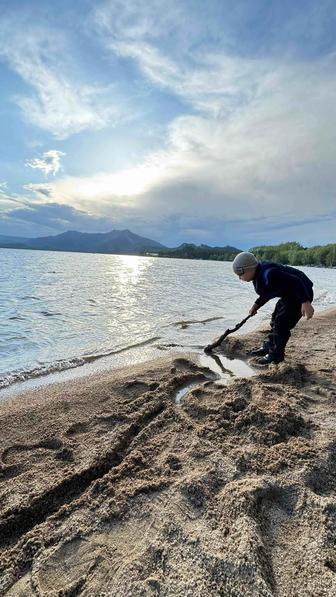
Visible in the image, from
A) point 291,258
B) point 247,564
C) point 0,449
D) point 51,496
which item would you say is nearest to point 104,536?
point 51,496

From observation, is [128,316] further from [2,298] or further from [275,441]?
[275,441]

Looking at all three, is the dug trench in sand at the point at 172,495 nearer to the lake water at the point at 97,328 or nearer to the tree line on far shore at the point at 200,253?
the lake water at the point at 97,328

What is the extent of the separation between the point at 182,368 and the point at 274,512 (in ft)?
13.5

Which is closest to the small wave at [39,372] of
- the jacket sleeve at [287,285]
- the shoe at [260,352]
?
the shoe at [260,352]

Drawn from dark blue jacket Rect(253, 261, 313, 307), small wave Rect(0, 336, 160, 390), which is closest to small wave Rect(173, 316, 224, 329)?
small wave Rect(0, 336, 160, 390)

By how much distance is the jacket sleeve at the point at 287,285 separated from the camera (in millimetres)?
6026

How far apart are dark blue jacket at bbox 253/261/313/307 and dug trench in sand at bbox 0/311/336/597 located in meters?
1.96

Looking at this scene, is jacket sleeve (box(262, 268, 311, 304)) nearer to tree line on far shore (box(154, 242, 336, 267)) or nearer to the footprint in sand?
the footprint in sand

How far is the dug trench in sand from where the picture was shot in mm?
2021

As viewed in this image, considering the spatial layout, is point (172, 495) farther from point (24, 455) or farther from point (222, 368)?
point (222, 368)

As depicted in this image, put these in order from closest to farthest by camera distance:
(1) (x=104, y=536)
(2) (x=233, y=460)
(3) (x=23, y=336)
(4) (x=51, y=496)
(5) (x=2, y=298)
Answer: (1) (x=104, y=536), (4) (x=51, y=496), (2) (x=233, y=460), (3) (x=23, y=336), (5) (x=2, y=298)

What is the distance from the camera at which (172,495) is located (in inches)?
106

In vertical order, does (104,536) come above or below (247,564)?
below

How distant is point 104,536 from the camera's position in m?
2.37
